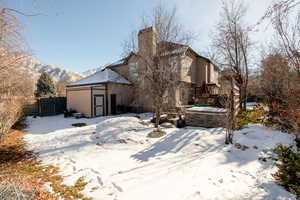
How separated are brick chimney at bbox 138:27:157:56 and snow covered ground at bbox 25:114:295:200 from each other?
4.26 m

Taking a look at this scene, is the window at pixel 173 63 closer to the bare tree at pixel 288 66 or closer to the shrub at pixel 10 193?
the bare tree at pixel 288 66

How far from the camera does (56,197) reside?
2738 millimetres

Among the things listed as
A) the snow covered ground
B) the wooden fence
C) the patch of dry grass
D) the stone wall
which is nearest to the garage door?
the wooden fence

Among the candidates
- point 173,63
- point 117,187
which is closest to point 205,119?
point 173,63

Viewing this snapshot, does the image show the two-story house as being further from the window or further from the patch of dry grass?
the patch of dry grass

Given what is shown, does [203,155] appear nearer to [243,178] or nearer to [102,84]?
[243,178]

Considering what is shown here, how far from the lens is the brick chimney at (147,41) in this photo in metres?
7.31

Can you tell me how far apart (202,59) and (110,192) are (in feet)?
59.0

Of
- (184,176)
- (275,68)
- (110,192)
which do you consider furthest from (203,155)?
(275,68)

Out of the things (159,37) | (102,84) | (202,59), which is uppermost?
(202,59)

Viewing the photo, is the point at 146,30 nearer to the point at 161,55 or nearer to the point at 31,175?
the point at 161,55

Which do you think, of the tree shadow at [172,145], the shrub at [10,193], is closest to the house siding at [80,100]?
the tree shadow at [172,145]

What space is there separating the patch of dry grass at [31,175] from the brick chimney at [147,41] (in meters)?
6.25

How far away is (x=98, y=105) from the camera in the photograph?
43.4ft
